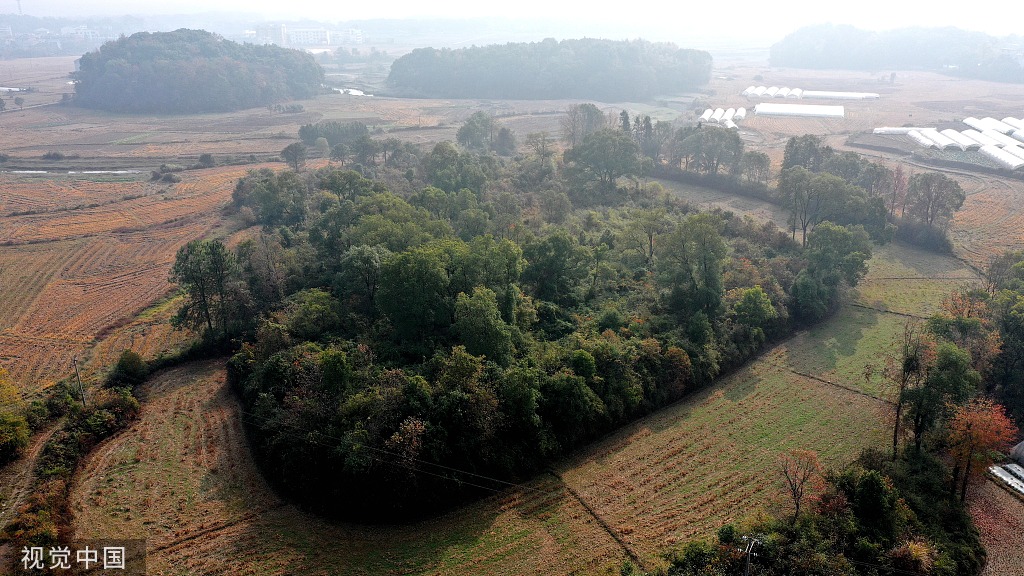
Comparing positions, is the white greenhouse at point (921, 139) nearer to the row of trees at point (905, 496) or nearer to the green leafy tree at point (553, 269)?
the row of trees at point (905, 496)

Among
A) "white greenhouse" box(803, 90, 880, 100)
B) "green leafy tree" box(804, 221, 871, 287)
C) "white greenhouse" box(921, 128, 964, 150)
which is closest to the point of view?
"green leafy tree" box(804, 221, 871, 287)

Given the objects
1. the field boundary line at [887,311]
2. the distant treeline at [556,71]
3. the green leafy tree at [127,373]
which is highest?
the distant treeline at [556,71]

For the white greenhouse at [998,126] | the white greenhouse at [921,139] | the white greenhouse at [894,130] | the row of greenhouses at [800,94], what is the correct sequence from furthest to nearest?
the row of greenhouses at [800,94] → the white greenhouse at [998,126] → the white greenhouse at [894,130] → the white greenhouse at [921,139]

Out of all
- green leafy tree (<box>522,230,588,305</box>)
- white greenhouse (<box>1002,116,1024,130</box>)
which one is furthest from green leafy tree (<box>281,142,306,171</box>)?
white greenhouse (<box>1002,116,1024,130</box>)

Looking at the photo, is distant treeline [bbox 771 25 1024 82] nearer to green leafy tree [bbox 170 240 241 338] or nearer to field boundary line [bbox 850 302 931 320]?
field boundary line [bbox 850 302 931 320]

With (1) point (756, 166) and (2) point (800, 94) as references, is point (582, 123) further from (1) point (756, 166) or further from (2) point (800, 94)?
(2) point (800, 94)

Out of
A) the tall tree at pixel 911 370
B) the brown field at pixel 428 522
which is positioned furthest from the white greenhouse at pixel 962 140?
the tall tree at pixel 911 370
